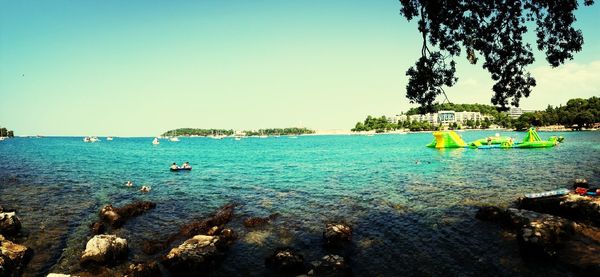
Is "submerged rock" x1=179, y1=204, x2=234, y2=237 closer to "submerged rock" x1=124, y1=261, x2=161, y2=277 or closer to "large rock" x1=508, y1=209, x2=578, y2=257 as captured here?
"submerged rock" x1=124, y1=261, x2=161, y2=277

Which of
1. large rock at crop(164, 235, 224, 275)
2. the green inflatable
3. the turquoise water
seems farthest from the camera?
the green inflatable

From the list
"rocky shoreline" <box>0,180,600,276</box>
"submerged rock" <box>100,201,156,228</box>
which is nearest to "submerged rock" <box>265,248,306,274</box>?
"rocky shoreline" <box>0,180,600,276</box>

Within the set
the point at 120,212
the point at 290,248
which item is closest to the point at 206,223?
the point at 120,212

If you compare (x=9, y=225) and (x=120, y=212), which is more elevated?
(x=9, y=225)

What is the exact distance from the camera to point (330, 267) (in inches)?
575

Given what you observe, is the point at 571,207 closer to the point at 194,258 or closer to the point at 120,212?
the point at 194,258

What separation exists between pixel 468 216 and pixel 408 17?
1478 cm

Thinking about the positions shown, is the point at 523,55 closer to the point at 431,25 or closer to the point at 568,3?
the point at 568,3

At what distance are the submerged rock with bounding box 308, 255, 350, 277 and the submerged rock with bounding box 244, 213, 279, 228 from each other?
822cm

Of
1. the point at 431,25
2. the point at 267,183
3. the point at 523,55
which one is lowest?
the point at 267,183

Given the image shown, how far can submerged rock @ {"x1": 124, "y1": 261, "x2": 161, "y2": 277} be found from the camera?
1427 centimetres

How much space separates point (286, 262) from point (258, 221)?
8.57 meters

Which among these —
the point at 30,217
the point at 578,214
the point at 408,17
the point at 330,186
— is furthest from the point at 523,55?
the point at 30,217

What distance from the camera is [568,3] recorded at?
508 inches
